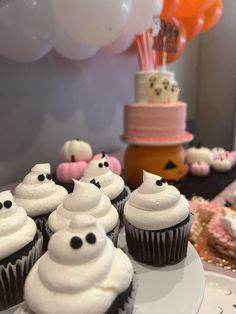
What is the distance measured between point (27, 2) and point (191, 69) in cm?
205

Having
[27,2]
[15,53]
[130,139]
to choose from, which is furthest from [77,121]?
[27,2]

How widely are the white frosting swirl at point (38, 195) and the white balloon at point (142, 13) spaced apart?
0.85m

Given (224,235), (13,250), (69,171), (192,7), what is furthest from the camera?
(192,7)

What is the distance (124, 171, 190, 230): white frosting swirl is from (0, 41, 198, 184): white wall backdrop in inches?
33.9

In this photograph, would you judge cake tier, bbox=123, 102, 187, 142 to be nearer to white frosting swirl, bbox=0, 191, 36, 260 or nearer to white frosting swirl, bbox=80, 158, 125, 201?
white frosting swirl, bbox=80, 158, 125, 201

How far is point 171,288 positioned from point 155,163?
0.81 metres

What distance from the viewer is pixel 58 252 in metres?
0.50

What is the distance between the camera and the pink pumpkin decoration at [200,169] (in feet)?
5.59

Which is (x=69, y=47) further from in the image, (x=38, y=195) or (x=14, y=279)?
(x=14, y=279)

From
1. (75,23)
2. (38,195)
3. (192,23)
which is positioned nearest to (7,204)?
(38,195)

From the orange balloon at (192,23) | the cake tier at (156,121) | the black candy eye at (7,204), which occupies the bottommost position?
the black candy eye at (7,204)

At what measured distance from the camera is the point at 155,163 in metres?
1.43

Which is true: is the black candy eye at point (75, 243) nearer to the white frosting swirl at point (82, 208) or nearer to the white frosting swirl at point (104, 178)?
the white frosting swirl at point (82, 208)

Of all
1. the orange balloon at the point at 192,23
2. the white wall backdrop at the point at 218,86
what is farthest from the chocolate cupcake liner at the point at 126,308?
the white wall backdrop at the point at 218,86
